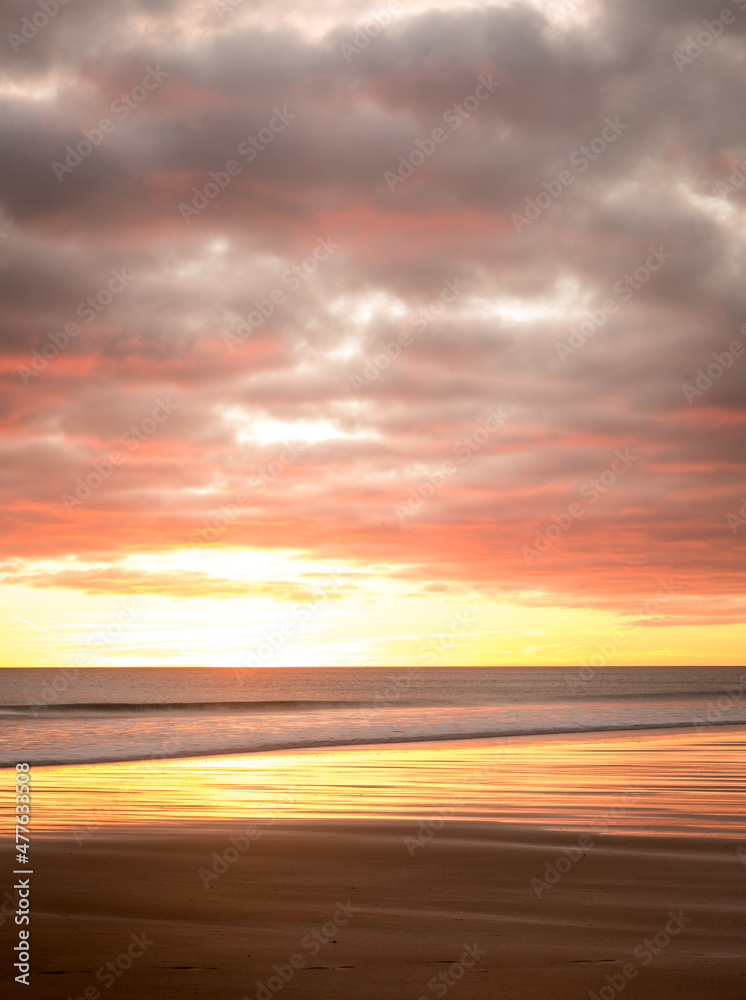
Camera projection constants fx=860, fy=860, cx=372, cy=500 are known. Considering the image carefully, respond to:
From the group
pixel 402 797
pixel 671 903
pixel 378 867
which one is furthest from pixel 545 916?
pixel 402 797

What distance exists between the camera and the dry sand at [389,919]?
6.04 metres

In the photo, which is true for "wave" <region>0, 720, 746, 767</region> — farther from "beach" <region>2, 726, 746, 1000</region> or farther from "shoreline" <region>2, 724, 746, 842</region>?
"beach" <region>2, 726, 746, 1000</region>

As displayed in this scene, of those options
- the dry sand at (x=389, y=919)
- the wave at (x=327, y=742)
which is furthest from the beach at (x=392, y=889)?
the wave at (x=327, y=742)

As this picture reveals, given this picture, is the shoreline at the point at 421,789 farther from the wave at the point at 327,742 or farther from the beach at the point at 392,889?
the wave at the point at 327,742

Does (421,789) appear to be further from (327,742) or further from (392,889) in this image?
(327,742)

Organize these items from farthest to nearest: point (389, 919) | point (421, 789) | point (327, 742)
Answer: point (327, 742)
point (421, 789)
point (389, 919)

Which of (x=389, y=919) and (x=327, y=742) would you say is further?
(x=327, y=742)

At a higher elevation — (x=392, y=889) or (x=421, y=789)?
(x=421, y=789)

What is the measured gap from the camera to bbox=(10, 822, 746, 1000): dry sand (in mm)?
6043

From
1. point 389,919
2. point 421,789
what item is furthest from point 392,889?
point 421,789

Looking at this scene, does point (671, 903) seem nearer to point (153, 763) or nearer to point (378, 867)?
point (378, 867)

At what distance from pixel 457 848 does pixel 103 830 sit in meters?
5.31

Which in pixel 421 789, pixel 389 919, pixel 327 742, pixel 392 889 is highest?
pixel 327 742

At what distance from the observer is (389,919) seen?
25.4ft
